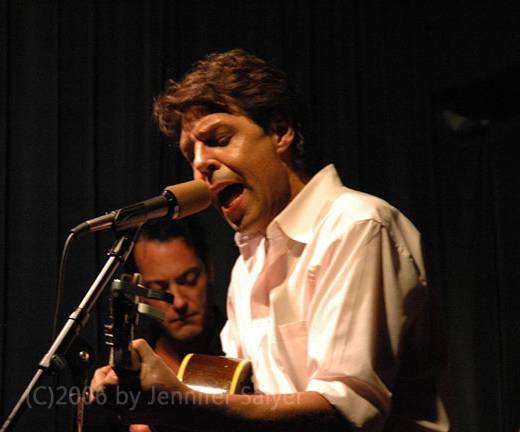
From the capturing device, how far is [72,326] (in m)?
1.48

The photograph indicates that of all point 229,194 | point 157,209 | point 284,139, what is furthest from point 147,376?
point 284,139

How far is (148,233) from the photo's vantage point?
10.9 ft

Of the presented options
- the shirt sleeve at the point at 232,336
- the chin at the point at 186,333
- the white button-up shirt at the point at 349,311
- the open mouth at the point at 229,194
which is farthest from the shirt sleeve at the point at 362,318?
the chin at the point at 186,333

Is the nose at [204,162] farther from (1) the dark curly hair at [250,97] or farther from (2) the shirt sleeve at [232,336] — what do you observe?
(2) the shirt sleeve at [232,336]

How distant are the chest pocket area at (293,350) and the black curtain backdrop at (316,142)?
131cm

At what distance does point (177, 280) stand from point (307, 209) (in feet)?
4.53

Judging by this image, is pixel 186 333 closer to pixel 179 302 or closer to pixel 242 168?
pixel 179 302

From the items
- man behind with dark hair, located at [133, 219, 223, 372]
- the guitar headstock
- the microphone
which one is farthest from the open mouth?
man behind with dark hair, located at [133, 219, 223, 372]

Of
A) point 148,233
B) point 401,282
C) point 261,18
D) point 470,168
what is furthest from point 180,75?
point 401,282

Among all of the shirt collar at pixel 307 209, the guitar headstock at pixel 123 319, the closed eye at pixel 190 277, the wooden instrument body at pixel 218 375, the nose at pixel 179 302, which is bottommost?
the nose at pixel 179 302

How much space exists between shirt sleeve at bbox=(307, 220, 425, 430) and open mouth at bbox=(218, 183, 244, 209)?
449 mm

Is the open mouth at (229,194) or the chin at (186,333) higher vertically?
the open mouth at (229,194)

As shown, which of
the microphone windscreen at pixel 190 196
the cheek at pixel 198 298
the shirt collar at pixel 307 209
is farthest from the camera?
the cheek at pixel 198 298

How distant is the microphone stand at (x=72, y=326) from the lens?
1.42 meters
